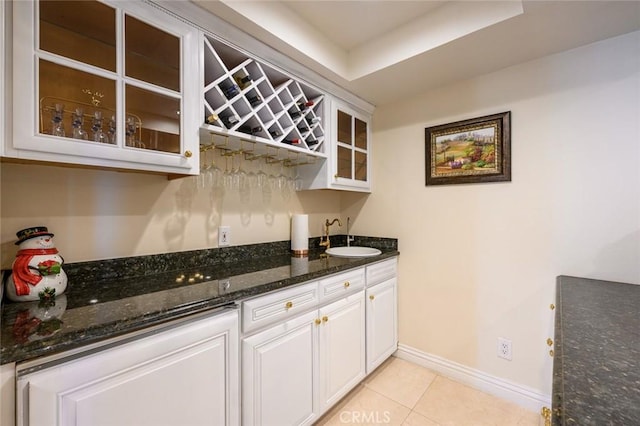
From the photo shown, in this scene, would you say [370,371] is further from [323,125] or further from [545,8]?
[545,8]

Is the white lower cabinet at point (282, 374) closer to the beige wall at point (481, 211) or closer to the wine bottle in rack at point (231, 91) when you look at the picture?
the beige wall at point (481, 211)

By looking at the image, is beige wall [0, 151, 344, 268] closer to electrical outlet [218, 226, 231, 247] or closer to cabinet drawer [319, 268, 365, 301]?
electrical outlet [218, 226, 231, 247]

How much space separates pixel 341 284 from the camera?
161 centimetres

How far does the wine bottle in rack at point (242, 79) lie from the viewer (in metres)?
1.45

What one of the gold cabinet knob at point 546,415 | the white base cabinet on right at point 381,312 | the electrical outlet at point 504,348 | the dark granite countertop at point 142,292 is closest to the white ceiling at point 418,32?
the dark granite countertop at point 142,292

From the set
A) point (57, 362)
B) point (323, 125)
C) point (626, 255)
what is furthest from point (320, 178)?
point (626, 255)

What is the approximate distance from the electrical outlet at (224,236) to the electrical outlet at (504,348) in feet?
6.19

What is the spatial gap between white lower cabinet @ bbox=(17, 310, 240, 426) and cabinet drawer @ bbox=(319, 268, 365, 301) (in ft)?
1.81

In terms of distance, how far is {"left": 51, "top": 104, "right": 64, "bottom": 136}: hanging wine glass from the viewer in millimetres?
916

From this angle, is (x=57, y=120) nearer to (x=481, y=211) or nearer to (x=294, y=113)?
(x=294, y=113)

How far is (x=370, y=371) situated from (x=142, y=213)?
1.71m

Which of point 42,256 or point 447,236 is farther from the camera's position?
point 447,236

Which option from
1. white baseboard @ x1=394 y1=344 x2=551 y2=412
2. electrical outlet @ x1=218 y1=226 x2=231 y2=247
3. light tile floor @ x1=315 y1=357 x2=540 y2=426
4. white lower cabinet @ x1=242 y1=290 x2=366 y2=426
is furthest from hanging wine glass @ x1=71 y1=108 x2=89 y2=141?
white baseboard @ x1=394 y1=344 x2=551 y2=412

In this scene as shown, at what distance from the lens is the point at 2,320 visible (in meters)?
0.79
